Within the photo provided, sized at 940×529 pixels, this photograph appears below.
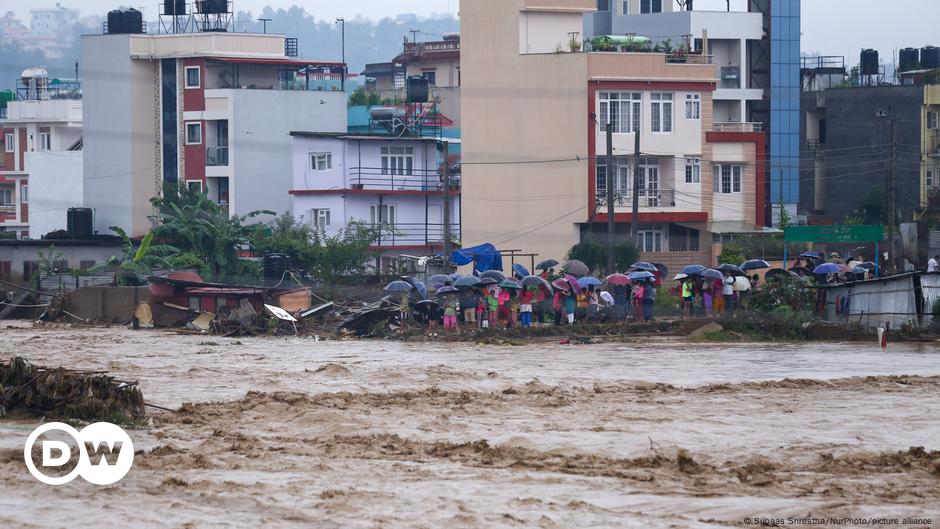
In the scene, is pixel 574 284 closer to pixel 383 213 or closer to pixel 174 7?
pixel 383 213

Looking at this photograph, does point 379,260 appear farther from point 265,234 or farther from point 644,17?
point 644,17

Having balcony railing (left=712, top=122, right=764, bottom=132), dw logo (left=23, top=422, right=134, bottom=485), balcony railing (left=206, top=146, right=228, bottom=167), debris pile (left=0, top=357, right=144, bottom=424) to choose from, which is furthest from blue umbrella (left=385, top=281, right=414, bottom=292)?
balcony railing (left=206, top=146, right=228, bottom=167)

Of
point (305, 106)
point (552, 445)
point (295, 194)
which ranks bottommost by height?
point (552, 445)

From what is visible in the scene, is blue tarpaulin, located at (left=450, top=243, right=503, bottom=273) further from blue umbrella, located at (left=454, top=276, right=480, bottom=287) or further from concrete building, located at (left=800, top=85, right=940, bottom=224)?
concrete building, located at (left=800, top=85, right=940, bottom=224)

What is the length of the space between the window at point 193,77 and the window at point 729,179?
2651 cm

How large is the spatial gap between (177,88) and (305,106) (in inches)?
252

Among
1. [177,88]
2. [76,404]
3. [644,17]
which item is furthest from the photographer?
[644,17]

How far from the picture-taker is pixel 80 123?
81.7 metres

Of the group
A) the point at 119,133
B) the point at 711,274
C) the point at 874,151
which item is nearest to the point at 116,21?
the point at 119,133

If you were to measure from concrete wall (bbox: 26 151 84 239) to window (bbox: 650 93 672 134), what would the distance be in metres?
37.3

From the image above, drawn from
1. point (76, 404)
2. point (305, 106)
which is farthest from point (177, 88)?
point (76, 404)

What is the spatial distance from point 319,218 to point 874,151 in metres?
27.5

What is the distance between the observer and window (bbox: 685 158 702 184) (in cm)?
5656

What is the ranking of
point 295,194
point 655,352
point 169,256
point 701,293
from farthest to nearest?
point 295,194 < point 169,256 < point 701,293 < point 655,352
